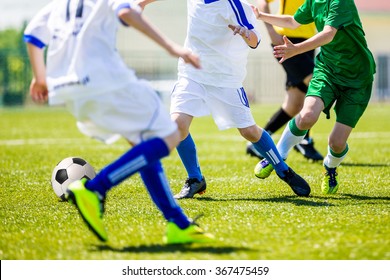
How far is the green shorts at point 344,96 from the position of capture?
249 inches

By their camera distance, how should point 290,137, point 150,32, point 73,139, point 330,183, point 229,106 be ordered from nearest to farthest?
point 150,32, point 229,106, point 330,183, point 290,137, point 73,139

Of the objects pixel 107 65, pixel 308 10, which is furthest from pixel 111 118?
pixel 308 10

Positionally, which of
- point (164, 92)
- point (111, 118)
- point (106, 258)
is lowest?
point (164, 92)

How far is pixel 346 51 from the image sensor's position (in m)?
6.29

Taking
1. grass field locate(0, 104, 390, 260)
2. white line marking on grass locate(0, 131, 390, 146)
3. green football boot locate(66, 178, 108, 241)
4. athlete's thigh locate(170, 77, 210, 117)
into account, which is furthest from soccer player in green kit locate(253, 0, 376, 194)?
white line marking on grass locate(0, 131, 390, 146)

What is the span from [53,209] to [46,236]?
1.07 metres

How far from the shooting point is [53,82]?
4.47 m

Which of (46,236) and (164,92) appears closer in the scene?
(46,236)

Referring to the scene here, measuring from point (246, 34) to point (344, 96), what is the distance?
4.02ft

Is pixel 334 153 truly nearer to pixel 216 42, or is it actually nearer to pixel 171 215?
pixel 216 42

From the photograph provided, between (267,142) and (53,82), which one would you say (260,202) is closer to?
(267,142)

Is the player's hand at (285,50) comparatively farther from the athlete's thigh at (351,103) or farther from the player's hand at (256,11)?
the athlete's thigh at (351,103)

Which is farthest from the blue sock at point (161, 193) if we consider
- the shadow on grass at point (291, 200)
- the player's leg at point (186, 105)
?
the shadow on grass at point (291, 200)

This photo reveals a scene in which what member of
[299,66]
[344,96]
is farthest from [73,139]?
[344,96]
